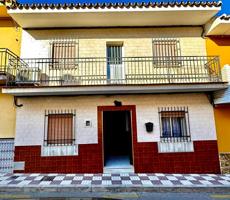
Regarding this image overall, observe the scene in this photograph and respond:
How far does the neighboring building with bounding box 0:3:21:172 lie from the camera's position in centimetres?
842

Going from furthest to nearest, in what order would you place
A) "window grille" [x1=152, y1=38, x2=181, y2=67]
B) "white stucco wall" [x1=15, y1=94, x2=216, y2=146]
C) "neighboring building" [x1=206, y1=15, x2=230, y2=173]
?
"window grille" [x1=152, y1=38, x2=181, y2=67], "white stucco wall" [x1=15, y1=94, x2=216, y2=146], "neighboring building" [x1=206, y1=15, x2=230, y2=173]

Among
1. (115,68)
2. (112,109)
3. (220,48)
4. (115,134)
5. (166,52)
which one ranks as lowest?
(115,134)

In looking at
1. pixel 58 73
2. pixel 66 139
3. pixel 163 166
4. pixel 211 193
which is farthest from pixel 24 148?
pixel 211 193

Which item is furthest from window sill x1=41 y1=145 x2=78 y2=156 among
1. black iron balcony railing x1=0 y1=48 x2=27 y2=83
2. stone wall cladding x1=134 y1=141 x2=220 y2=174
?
black iron balcony railing x1=0 y1=48 x2=27 y2=83

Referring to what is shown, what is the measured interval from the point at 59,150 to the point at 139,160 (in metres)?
3.41

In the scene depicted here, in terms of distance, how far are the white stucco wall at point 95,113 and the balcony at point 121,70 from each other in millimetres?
720

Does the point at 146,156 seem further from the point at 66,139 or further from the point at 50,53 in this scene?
the point at 50,53

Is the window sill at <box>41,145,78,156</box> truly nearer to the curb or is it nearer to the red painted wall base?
the red painted wall base

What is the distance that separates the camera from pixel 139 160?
8242 mm

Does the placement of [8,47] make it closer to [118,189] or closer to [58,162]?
[58,162]

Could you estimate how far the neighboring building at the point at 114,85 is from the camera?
8180 mm

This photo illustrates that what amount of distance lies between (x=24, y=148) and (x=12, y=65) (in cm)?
Result: 364

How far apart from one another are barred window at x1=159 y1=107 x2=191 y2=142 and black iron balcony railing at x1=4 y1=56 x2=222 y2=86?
1333 millimetres

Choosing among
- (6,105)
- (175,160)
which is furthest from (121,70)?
(6,105)
